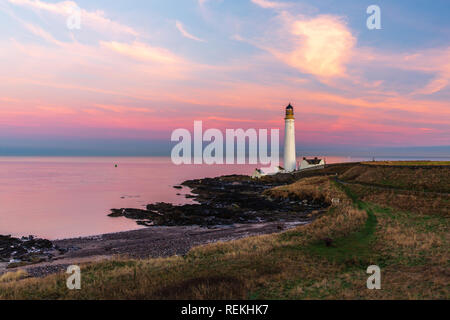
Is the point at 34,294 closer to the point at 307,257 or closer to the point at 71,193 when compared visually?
the point at 307,257

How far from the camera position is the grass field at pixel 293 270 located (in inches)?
426

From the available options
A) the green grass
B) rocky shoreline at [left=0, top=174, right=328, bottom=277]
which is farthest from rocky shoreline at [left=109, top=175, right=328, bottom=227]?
the green grass

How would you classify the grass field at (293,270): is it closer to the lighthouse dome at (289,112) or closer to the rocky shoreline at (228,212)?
the rocky shoreline at (228,212)

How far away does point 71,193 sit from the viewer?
6381cm

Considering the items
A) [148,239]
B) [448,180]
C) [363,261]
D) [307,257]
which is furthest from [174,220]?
[448,180]

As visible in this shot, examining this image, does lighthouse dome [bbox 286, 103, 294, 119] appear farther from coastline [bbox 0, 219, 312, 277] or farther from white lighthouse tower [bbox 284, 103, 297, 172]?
coastline [bbox 0, 219, 312, 277]

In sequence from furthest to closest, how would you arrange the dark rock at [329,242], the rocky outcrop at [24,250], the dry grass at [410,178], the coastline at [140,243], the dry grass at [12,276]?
the dry grass at [410,178] → the rocky outcrop at [24,250] → the coastline at [140,243] → the dark rock at [329,242] → the dry grass at [12,276]

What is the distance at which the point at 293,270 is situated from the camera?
13.2 meters

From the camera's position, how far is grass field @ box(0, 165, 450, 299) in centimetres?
1082

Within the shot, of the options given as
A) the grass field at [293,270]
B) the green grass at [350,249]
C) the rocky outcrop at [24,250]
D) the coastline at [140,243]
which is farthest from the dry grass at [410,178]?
the rocky outcrop at [24,250]

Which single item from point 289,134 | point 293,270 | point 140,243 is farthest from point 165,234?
point 289,134

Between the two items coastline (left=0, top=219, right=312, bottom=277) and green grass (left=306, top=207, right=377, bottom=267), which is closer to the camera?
green grass (left=306, top=207, right=377, bottom=267)

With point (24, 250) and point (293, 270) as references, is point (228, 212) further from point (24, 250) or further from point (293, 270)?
point (293, 270)
